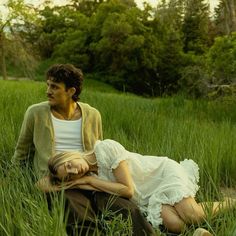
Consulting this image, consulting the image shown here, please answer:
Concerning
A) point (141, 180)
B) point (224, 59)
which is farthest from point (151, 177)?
point (224, 59)

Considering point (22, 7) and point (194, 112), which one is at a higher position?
point (22, 7)

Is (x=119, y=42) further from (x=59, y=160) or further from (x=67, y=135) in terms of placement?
(x=59, y=160)

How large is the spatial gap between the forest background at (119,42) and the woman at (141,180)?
2083 centimetres

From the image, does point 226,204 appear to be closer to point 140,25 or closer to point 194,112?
point 194,112

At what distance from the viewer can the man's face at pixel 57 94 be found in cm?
355

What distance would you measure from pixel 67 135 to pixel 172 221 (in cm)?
97


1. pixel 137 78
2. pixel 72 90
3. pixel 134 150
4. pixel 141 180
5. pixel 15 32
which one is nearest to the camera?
pixel 141 180

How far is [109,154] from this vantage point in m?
3.13

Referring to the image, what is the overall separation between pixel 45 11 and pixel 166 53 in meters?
12.4

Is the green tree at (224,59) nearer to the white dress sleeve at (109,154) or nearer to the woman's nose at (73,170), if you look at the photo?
the white dress sleeve at (109,154)

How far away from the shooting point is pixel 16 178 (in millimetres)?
2873

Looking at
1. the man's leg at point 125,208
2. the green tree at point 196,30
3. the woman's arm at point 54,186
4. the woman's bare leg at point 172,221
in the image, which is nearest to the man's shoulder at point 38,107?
the woman's arm at point 54,186

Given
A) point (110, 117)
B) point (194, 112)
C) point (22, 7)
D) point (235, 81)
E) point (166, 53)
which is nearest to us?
point (110, 117)

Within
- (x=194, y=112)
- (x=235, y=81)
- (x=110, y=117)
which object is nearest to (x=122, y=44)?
(x=235, y=81)
